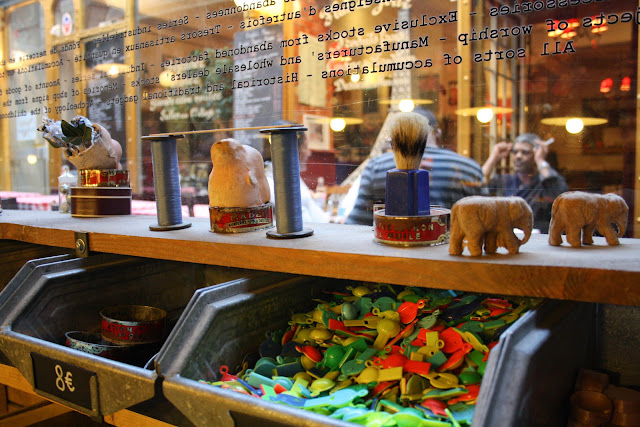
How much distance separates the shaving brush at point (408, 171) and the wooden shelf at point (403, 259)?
3.6 inches

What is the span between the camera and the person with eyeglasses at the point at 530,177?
1965 mm

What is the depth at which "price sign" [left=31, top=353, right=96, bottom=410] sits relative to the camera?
1.14m

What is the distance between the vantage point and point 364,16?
1851 millimetres

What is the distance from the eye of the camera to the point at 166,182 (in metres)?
1.50

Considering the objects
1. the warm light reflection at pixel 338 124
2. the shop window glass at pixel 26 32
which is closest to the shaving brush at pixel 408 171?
the warm light reflection at pixel 338 124

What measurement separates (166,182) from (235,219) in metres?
0.26

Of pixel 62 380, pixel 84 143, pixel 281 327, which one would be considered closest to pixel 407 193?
pixel 281 327

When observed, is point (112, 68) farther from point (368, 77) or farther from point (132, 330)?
point (132, 330)

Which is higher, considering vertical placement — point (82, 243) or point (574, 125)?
point (574, 125)

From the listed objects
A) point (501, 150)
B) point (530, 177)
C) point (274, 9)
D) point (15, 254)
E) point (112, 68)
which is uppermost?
point (274, 9)

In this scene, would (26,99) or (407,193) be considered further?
(26,99)

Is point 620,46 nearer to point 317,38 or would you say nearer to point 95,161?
point 317,38

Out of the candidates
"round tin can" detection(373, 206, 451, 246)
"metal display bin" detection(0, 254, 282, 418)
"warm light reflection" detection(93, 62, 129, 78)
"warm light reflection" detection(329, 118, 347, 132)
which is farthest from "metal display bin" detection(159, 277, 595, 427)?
"warm light reflection" detection(93, 62, 129, 78)

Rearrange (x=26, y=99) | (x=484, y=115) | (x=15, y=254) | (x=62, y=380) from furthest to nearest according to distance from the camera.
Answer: (x=26, y=99) → (x=484, y=115) → (x=15, y=254) → (x=62, y=380)
